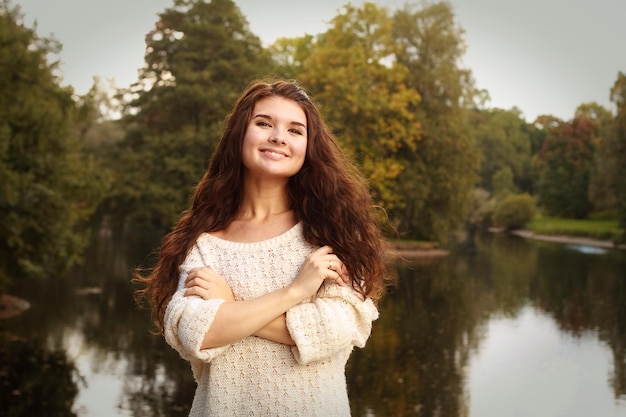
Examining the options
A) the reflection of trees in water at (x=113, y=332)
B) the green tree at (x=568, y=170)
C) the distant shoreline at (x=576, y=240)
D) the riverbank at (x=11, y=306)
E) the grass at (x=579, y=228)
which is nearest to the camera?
the reflection of trees in water at (x=113, y=332)

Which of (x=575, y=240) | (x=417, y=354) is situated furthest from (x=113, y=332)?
(x=575, y=240)

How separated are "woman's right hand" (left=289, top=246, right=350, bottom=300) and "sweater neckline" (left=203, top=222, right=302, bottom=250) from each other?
4.5 inches

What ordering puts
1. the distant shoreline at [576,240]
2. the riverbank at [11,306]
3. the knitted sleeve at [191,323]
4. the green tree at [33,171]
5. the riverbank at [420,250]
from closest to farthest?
the knitted sleeve at [191,323] < the green tree at [33,171] < the riverbank at [11,306] < the riverbank at [420,250] < the distant shoreline at [576,240]

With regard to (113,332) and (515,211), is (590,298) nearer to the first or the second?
(113,332)

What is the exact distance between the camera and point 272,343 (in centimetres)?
213

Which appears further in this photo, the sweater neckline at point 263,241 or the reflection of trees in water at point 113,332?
the reflection of trees in water at point 113,332

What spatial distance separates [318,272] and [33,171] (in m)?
15.5

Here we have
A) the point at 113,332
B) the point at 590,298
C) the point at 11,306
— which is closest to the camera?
the point at 113,332

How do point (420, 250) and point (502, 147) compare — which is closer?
point (420, 250)

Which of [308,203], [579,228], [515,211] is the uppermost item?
[308,203]

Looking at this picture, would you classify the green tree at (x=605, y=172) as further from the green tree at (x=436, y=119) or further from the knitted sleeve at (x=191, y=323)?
the knitted sleeve at (x=191, y=323)

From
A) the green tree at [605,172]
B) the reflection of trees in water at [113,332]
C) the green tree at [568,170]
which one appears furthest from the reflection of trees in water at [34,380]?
the green tree at [568,170]

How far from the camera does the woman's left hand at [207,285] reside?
209 centimetres

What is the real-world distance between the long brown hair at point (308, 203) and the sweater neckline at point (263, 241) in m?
0.03
